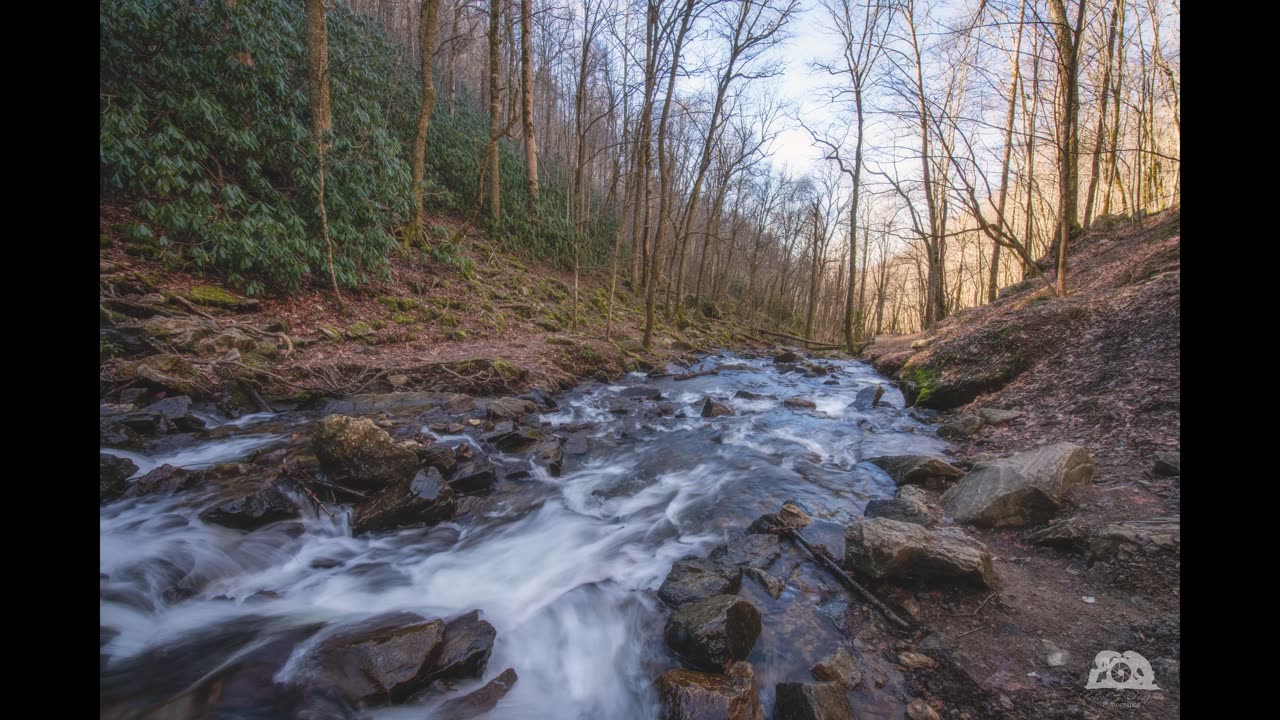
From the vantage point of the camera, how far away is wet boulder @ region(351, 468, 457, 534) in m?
4.24

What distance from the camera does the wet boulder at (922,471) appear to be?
486 cm

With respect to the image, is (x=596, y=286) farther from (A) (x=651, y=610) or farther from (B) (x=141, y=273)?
(A) (x=651, y=610)

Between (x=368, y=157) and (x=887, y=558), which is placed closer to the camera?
(x=887, y=558)

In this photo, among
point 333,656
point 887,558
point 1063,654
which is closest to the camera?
point 1063,654

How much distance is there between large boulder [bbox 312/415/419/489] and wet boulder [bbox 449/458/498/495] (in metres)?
0.62

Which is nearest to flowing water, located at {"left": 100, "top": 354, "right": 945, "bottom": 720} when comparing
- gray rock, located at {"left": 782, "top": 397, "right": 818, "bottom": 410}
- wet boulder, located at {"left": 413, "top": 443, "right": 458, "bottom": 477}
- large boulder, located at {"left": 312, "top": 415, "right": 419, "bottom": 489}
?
large boulder, located at {"left": 312, "top": 415, "right": 419, "bottom": 489}

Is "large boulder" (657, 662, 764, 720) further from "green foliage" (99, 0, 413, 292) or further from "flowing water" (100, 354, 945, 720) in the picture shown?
"green foliage" (99, 0, 413, 292)

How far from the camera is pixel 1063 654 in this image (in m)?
2.41

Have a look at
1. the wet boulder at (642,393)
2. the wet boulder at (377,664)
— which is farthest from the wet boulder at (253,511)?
the wet boulder at (642,393)

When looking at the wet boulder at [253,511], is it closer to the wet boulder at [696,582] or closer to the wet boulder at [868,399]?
the wet boulder at [696,582]

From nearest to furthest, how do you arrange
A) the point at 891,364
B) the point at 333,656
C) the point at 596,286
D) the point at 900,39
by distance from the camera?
the point at 333,656 < the point at 891,364 < the point at 900,39 < the point at 596,286
